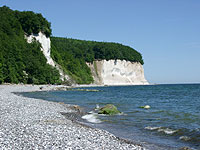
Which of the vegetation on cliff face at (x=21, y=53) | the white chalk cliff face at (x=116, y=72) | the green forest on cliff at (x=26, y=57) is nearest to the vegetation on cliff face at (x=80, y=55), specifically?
the green forest on cliff at (x=26, y=57)

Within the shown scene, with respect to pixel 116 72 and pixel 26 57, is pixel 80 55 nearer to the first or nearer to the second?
pixel 116 72

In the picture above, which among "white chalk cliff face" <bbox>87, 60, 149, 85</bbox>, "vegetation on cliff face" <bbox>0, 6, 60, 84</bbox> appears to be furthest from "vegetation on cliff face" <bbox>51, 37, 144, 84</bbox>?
"vegetation on cliff face" <bbox>0, 6, 60, 84</bbox>

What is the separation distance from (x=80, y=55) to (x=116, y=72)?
911 inches

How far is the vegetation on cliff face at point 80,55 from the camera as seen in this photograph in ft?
377

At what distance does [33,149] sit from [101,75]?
426 feet

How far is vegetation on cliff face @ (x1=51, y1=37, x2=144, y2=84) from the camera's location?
11494 centimetres

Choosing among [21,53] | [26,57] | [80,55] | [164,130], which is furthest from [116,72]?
[164,130]

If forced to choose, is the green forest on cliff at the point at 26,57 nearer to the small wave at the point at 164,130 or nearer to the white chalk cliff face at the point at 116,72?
the white chalk cliff face at the point at 116,72

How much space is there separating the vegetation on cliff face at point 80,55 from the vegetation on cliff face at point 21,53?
1811 cm

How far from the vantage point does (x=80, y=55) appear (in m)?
138

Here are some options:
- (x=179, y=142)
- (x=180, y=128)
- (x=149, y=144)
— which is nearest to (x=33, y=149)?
(x=149, y=144)

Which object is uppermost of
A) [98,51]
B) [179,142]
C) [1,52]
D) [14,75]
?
[98,51]

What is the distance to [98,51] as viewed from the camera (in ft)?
480

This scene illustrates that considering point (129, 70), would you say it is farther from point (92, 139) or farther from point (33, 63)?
point (92, 139)
